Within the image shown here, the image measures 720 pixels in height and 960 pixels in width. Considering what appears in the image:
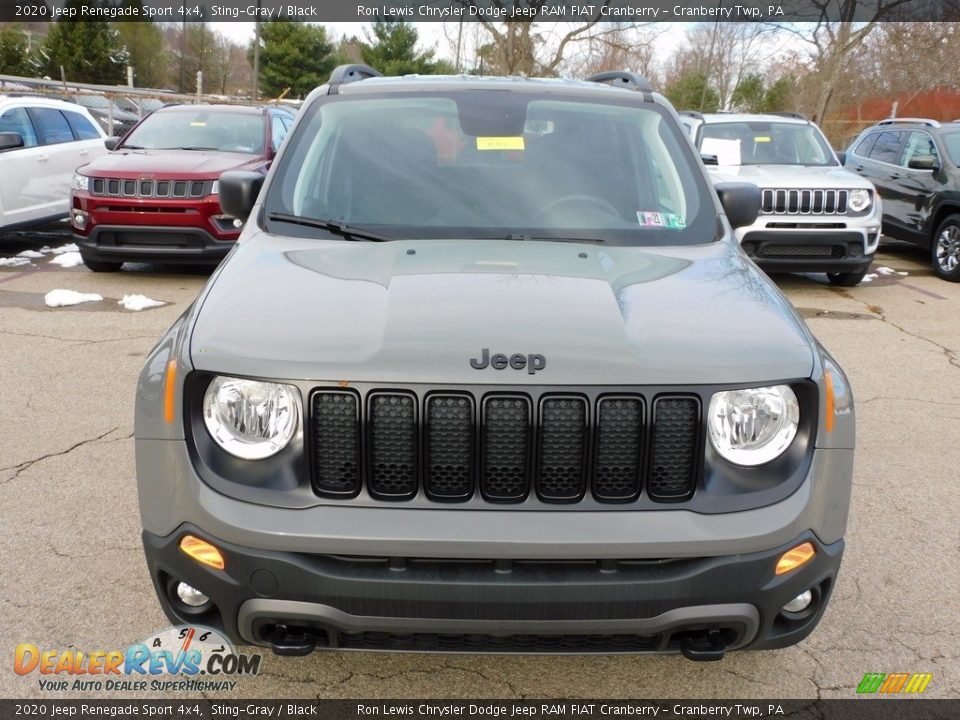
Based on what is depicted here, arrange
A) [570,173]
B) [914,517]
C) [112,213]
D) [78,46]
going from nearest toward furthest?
[570,173], [914,517], [112,213], [78,46]

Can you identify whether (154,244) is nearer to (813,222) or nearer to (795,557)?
(813,222)

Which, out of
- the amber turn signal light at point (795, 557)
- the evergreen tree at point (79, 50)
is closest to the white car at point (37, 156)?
the amber turn signal light at point (795, 557)

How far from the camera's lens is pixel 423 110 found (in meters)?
3.61

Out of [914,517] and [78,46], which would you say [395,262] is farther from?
[78,46]

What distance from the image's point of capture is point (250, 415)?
7.22 ft

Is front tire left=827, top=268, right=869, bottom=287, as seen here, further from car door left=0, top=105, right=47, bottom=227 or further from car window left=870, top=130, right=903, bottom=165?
car door left=0, top=105, right=47, bottom=227

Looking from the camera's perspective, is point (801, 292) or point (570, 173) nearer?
point (570, 173)

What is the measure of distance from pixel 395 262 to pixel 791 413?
128cm

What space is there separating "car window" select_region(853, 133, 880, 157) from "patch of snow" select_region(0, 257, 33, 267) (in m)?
11.3

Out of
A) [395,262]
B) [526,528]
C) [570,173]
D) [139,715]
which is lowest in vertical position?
[139,715]

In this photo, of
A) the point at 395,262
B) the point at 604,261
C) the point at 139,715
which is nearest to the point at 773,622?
the point at 604,261

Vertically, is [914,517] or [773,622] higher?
[773,622]

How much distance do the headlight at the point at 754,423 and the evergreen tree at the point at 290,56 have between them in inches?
2327

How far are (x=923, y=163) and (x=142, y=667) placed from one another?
1115 centimetres
